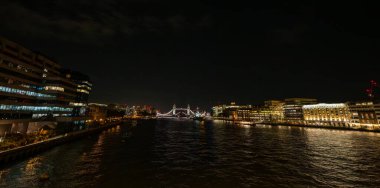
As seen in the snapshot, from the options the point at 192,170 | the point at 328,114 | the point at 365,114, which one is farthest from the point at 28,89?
the point at 328,114

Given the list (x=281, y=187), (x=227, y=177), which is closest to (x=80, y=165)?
(x=227, y=177)

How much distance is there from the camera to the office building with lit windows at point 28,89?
59.5 meters

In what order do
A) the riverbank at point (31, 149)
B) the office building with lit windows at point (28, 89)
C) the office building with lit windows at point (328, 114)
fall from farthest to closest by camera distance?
the office building with lit windows at point (328, 114), the office building with lit windows at point (28, 89), the riverbank at point (31, 149)

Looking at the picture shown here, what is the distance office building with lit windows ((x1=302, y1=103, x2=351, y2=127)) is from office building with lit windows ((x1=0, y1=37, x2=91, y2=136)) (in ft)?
571

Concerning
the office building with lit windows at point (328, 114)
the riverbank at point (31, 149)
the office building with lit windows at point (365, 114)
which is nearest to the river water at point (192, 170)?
the riverbank at point (31, 149)

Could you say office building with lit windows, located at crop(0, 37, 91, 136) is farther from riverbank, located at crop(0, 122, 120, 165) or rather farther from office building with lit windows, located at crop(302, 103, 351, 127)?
office building with lit windows, located at crop(302, 103, 351, 127)

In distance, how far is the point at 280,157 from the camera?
4716 cm

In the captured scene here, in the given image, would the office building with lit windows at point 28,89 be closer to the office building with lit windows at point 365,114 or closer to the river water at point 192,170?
the river water at point 192,170

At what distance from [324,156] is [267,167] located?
19.5 meters

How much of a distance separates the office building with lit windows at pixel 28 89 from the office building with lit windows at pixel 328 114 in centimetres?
17410

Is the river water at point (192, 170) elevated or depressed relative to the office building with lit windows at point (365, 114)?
depressed

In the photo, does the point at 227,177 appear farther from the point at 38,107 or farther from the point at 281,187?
the point at 38,107

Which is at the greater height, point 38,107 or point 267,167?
point 38,107

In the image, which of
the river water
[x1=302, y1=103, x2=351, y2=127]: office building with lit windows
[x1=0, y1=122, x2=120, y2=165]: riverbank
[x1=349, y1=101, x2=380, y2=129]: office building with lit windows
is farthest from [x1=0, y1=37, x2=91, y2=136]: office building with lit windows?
[x1=302, y1=103, x2=351, y2=127]: office building with lit windows
